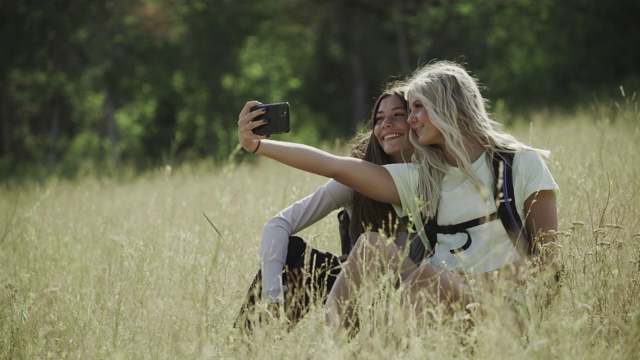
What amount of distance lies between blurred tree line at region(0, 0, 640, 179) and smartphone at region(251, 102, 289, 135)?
12.1 meters

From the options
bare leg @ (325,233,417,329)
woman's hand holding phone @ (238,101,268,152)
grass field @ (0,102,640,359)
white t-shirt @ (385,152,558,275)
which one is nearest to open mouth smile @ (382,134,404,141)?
white t-shirt @ (385,152,558,275)

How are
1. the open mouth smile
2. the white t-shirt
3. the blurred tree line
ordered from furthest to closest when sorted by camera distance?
1. the blurred tree line
2. the open mouth smile
3. the white t-shirt

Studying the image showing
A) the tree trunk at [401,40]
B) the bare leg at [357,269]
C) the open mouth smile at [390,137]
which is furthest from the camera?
the tree trunk at [401,40]

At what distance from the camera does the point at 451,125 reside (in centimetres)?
349

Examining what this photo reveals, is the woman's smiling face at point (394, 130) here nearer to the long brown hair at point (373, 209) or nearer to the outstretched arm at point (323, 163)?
the long brown hair at point (373, 209)

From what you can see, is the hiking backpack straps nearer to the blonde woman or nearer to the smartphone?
the blonde woman

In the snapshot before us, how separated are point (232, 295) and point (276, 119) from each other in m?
1.04

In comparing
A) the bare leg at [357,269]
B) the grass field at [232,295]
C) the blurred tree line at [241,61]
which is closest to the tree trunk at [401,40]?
the blurred tree line at [241,61]

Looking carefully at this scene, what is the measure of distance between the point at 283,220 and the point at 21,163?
1783cm

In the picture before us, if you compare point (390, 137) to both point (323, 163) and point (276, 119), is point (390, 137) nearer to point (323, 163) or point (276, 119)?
point (323, 163)

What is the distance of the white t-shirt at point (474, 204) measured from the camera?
10.8 feet

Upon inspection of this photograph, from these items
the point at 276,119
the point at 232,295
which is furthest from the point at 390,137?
the point at 232,295

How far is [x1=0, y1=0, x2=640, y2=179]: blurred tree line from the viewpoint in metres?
17.0

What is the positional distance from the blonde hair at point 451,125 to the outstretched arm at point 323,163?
213mm
